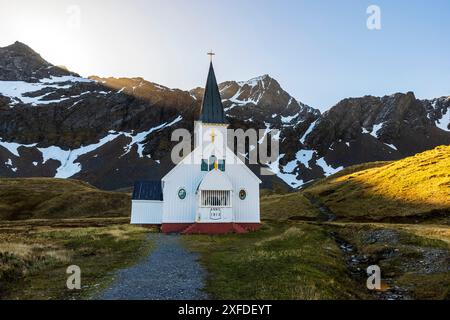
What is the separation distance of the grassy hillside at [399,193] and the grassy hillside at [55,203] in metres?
52.7

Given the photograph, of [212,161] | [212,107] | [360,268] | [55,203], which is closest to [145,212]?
[212,161]

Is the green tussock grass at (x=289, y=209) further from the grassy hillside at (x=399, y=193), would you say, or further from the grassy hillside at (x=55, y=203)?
the grassy hillside at (x=55, y=203)

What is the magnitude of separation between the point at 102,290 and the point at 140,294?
1802mm

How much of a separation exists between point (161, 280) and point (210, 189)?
90.6 ft

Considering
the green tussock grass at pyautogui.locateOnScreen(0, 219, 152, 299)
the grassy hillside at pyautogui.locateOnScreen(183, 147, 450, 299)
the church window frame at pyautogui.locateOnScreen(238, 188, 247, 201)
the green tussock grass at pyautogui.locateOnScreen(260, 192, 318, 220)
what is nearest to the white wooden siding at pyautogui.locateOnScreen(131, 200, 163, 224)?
the church window frame at pyautogui.locateOnScreen(238, 188, 247, 201)

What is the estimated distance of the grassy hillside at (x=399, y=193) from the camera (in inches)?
2332

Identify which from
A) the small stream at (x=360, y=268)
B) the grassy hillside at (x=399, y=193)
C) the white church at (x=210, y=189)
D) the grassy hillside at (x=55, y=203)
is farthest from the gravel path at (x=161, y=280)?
the grassy hillside at (x=55, y=203)

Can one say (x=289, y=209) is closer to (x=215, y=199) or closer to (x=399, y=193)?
(x=399, y=193)

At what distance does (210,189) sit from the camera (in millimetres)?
45375

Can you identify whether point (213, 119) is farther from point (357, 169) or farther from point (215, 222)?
point (357, 169)

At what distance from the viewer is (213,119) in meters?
51.1

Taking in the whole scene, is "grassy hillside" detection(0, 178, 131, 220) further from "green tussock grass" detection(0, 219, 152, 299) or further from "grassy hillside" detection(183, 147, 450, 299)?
"green tussock grass" detection(0, 219, 152, 299)

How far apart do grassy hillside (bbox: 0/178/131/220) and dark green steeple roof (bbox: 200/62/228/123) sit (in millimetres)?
54920

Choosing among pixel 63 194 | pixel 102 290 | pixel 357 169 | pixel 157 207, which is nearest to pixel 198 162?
pixel 157 207
